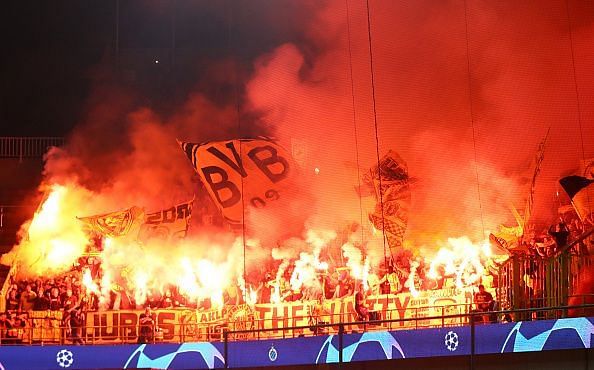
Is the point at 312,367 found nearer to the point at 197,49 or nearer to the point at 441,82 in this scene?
the point at 441,82

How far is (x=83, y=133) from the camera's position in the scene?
18.4 m

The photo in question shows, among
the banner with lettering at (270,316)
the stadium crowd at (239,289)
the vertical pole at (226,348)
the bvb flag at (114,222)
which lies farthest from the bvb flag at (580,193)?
the bvb flag at (114,222)

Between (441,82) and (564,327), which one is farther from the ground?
(441,82)

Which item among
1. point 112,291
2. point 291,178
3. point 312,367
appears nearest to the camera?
point 312,367

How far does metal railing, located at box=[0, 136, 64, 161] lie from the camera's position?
19094 millimetres

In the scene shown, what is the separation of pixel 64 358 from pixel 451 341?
15.9 ft

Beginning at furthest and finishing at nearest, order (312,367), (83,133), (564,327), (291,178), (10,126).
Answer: (10,126) < (83,133) < (291,178) < (312,367) < (564,327)

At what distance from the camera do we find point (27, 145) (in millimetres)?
19266

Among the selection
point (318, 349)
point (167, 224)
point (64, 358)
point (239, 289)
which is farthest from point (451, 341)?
point (167, 224)

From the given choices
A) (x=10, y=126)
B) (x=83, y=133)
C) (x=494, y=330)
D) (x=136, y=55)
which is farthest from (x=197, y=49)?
(x=494, y=330)

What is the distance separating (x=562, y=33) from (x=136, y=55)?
8276mm

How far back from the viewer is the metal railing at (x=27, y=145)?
62.6ft

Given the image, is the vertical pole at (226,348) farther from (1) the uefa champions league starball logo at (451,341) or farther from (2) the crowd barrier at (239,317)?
(2) the crowd barrier at (239,317)

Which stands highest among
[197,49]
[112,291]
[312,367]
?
[197,49]
